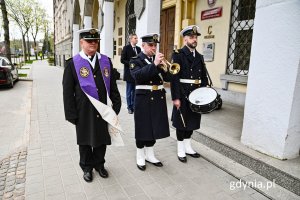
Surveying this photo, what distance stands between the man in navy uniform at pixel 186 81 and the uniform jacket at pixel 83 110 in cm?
111

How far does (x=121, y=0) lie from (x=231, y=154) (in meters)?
12.4

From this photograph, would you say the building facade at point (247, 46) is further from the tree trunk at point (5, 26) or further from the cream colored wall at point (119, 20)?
the tree trunk at point (5, 26)

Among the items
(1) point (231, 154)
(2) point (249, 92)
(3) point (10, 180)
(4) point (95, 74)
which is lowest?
(3) point (10, 180)

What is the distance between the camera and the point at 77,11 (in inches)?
787

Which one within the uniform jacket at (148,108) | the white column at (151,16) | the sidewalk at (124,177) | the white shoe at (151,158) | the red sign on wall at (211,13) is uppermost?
the red sign on wall at (211,13)

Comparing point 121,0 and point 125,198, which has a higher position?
point 121,0

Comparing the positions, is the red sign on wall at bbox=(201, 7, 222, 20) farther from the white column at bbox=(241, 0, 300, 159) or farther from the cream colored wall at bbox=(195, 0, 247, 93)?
the white column at bbox=(241, 0, 300, 159)

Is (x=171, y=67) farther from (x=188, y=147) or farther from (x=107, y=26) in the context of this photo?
(x=107, y=26)

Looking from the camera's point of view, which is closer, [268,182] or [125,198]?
[125,198]

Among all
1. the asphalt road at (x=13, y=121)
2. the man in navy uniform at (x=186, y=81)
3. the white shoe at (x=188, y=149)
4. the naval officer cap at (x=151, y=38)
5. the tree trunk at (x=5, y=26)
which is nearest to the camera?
the naval officer cap at (x=151, y=38)

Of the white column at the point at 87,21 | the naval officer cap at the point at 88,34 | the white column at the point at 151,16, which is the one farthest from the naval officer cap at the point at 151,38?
the white column at the point at 87,21

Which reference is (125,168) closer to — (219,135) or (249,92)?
(219,135)

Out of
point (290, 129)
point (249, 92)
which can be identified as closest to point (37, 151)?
point (249, 92)

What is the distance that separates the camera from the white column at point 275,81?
3234 mm
